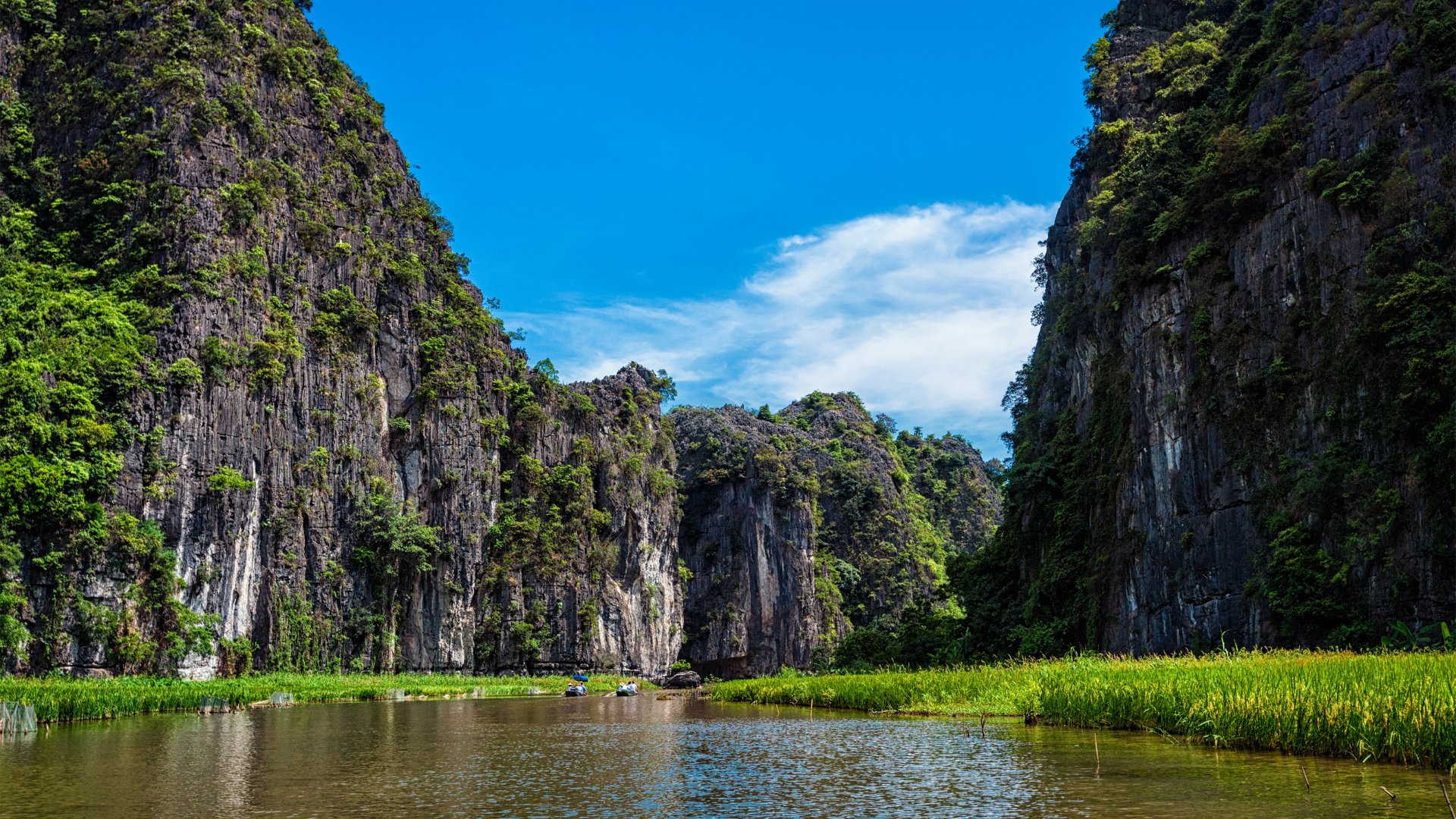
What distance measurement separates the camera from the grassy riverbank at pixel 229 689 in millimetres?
22922

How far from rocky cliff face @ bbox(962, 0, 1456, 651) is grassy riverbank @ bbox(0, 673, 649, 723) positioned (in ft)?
82.0

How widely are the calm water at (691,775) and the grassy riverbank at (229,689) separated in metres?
3.13

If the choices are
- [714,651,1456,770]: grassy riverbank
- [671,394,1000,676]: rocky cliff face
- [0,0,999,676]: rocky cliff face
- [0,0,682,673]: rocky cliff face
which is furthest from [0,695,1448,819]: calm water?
[671,394,1000,676]: rocky cliff face

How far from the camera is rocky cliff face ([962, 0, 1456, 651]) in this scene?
30000mm

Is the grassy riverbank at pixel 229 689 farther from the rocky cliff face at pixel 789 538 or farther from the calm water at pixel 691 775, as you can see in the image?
the rocky cliff face at pixel 789 538

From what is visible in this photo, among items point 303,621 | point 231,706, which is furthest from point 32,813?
point 303,621

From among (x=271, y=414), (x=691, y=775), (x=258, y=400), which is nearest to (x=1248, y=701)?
(x=691, y=775)

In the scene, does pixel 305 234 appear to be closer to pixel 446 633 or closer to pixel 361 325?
pixel 361 325

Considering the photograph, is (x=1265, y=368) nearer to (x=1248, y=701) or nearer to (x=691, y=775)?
(x=1248, y=701)

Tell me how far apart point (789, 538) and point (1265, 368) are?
61.8 metres

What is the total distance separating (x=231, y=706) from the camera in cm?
3069

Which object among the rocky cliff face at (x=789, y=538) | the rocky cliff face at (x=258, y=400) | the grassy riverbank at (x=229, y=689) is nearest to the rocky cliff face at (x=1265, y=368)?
the grassy riverbank at (x=229, y=689)

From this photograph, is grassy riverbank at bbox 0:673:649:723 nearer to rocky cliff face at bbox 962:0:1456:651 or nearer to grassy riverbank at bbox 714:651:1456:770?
grassy riverbank at bbox 714:651:1456:770

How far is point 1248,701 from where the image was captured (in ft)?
44.4
